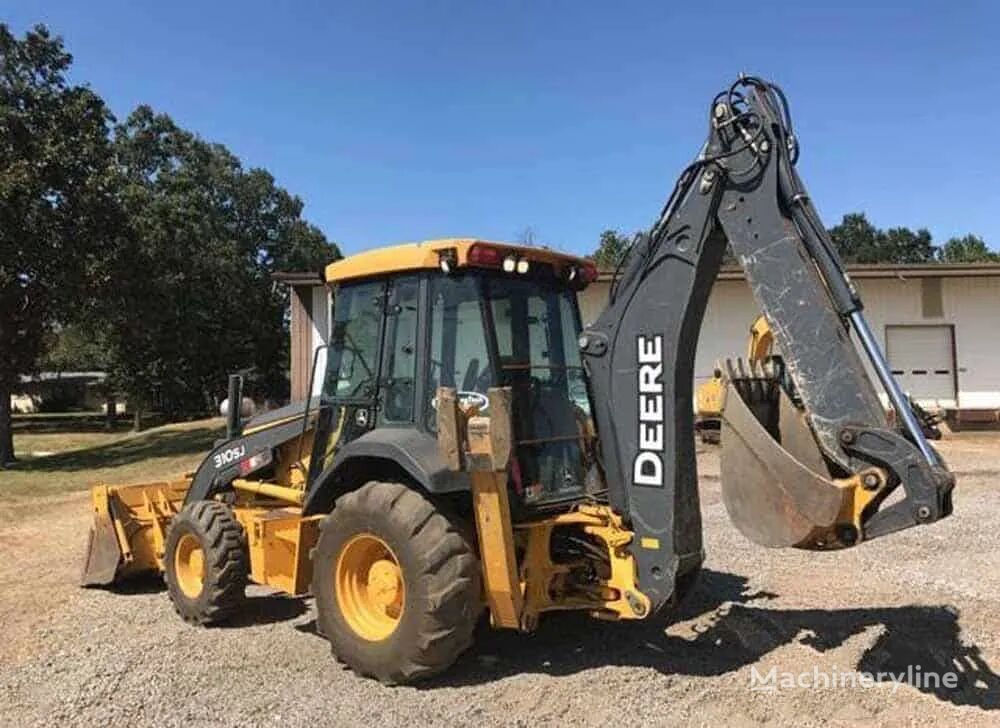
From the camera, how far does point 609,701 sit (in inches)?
195

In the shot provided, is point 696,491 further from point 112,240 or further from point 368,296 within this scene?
point 112,240

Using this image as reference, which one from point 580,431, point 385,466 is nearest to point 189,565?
point 385,466

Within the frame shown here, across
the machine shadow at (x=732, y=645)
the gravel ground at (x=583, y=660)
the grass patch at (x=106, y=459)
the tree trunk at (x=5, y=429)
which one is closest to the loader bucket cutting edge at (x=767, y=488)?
the gravel ground at (x=583, y=660)

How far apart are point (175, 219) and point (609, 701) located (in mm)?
27880

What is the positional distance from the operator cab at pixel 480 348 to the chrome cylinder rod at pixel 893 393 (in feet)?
5.88

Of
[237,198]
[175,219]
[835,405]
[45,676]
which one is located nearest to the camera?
[835,405]

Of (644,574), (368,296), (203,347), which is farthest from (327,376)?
(203,347)

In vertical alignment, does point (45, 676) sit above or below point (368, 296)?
below

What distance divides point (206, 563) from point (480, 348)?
2.74m

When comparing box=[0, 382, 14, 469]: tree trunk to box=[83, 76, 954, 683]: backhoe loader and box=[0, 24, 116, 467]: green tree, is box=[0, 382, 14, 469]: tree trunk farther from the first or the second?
box=[83, 76, 954, 683]: backhoe loader

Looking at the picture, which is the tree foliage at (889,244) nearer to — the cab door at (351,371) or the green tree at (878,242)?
the green tree at (878,242)

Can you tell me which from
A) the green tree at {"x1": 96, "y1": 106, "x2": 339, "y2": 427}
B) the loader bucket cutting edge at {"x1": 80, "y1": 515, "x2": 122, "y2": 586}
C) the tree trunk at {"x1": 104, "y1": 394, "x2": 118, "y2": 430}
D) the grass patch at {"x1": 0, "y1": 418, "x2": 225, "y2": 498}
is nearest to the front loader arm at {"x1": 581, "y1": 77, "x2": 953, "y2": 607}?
the loader bucket cutting edge at {"x1": 80, "y1": 515, "x2": 122, "y2": 586}

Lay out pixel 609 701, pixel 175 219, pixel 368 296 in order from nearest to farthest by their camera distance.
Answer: pixel 609 701
pixel 368 296
pixel 175 219

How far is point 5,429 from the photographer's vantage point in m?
21.9
